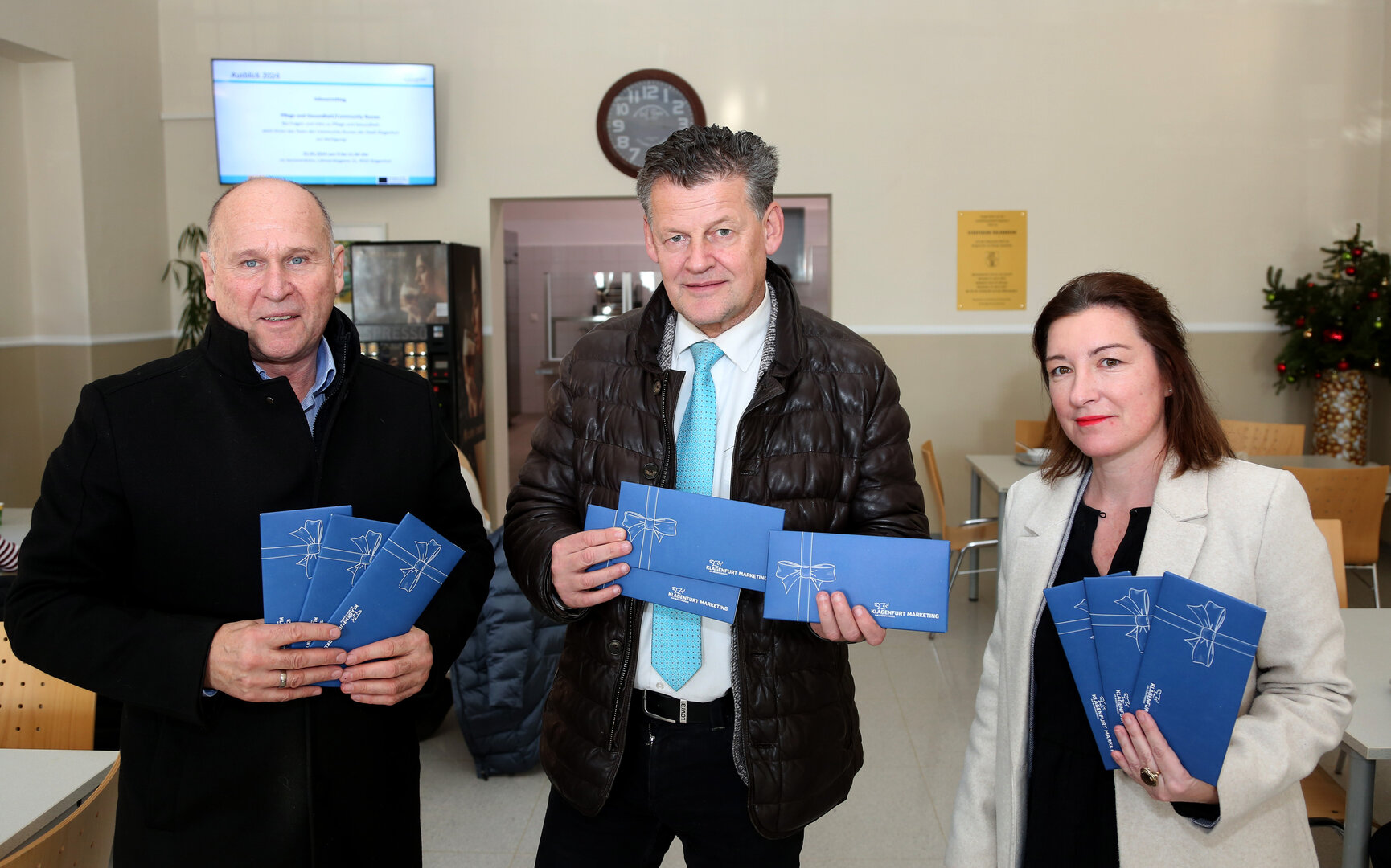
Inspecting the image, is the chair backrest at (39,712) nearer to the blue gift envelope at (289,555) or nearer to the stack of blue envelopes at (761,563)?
the blue gift envelope at (289,555)

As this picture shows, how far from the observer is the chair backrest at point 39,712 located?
75.8 inches

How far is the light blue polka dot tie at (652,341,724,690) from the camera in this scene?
1.49 meters

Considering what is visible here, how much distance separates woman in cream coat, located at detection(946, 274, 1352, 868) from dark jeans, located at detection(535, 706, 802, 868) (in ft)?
1.15

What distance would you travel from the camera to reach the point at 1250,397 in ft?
19.7

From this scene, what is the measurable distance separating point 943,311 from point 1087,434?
4797mm

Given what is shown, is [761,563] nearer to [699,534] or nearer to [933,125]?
[699,534]

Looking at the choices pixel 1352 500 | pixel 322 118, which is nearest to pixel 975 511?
pixel 1352 500

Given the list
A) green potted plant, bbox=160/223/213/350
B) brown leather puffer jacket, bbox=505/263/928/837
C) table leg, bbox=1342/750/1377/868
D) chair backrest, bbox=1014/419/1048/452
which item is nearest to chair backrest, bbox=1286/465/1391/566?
chair backrest, bbox=1014/419/1048/452

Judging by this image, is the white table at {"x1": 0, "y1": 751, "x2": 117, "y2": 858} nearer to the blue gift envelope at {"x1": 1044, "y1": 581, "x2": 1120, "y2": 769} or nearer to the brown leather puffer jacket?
the brown leather puffer jacket

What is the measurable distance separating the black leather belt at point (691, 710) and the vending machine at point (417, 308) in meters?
4.21

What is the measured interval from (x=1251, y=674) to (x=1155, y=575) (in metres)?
0.21

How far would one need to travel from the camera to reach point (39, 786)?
1578mm

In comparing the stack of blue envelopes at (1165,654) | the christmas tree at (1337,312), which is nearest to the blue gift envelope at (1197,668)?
the stack of blue envelopes at (1165,654)

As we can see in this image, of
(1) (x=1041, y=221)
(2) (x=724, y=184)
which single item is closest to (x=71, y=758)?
(2) (x=724, y=184)
